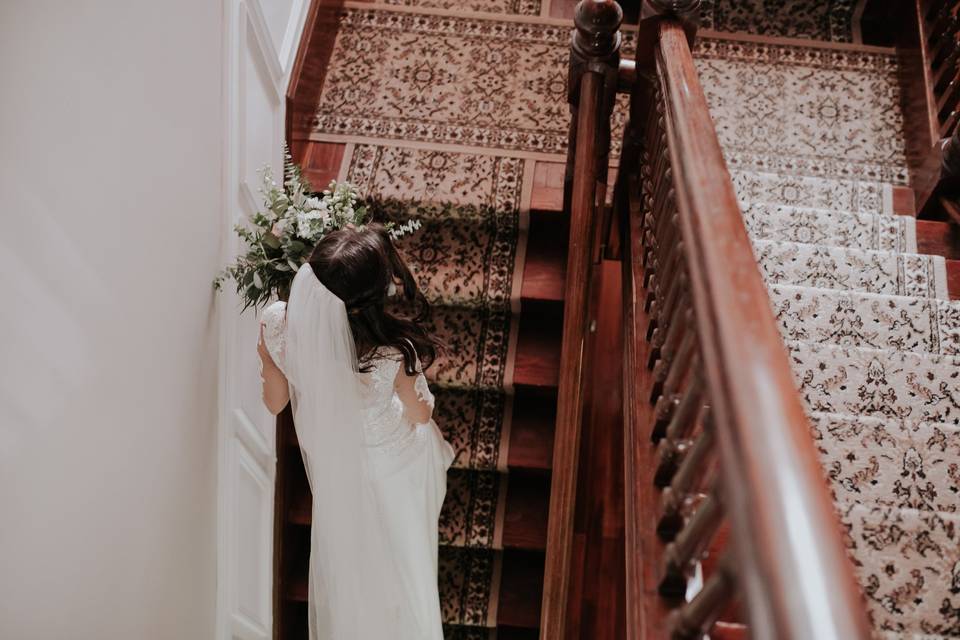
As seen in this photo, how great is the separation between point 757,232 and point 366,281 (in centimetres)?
188

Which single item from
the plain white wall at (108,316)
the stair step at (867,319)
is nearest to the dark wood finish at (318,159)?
the plain white wall at (108,316)

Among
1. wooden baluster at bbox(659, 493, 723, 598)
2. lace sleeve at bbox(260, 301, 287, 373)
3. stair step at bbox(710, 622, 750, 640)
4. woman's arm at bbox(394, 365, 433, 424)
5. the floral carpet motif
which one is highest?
the floral carpet motif

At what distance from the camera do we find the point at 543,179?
12.3 ft

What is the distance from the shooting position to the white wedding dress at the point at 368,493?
246 cm

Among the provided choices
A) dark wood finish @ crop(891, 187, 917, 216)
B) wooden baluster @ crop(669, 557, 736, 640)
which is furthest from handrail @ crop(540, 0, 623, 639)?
dark wood finish @ crop(891, 187, 917, 216)

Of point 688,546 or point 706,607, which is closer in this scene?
point 706,607

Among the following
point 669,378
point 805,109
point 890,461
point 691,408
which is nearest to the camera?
point 691,408

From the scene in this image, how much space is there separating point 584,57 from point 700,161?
4.18ft

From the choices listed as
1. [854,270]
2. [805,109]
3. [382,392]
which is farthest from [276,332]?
[805,109]

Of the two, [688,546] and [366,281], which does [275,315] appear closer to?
[366,281]

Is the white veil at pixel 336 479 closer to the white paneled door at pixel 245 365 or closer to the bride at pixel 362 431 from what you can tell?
the bride at pixel 362 431

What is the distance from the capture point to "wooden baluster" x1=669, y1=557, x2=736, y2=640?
3.60 ft

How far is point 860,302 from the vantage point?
276 cm

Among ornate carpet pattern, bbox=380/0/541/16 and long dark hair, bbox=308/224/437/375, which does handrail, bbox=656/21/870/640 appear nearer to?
long dark hair, bbox=308/224/437/375
